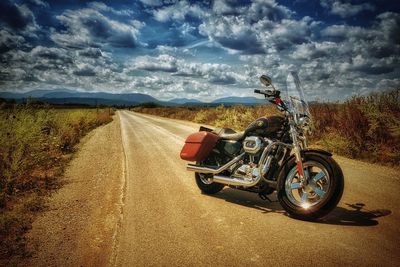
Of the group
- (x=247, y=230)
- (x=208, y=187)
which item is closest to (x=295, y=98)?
(x=247, y=230)

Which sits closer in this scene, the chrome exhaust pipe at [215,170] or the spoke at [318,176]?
the spoke at [318,176]

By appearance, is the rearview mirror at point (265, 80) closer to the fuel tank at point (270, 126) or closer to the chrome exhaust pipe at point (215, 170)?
the fuel tank at point (270, 126)

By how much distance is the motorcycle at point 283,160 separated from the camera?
12.4 feet

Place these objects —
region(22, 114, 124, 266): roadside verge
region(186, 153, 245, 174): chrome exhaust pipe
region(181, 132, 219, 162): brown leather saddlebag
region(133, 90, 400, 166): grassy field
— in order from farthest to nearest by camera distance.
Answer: region(133, 90, 400, 166): grassy field → region(181, 132, 219, 162): brown leather saddlebag → region(186, 153, 245, 174): chrome exhaust pipe → region(22, 114, 124, 266): roadside verge

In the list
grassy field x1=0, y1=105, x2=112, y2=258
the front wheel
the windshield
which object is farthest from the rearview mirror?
grassy field x1=0, y1=105, x2=112, y2=258

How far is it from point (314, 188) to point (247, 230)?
1.10 meters

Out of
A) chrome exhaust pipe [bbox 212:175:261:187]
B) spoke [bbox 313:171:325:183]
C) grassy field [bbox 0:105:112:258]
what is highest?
spoke [bbox 313:171:325:183]

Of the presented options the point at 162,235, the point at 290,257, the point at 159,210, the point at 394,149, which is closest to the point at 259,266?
the point at 290,257

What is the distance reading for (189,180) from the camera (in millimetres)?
6477

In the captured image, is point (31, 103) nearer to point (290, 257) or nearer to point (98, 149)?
point (98, 149)

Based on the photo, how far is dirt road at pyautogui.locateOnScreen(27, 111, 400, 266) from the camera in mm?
3066

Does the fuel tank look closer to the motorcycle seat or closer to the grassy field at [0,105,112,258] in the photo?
the motorcycle seat

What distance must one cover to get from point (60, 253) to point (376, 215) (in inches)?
171

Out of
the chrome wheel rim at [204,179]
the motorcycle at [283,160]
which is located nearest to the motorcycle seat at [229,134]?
the motorcycle at [283,160]
